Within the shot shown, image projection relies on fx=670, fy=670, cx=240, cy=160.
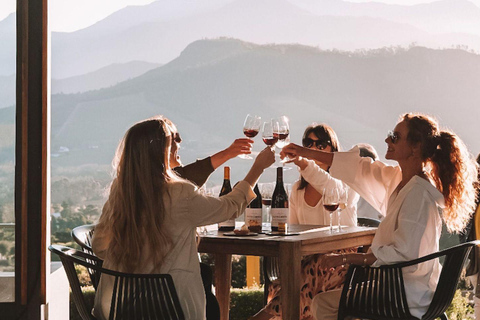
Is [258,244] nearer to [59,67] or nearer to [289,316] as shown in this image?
[289,316]

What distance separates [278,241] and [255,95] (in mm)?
6249

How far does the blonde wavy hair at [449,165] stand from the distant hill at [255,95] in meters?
5.31

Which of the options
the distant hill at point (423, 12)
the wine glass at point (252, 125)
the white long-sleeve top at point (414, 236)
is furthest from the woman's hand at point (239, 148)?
the distant hill at point (423, 12)

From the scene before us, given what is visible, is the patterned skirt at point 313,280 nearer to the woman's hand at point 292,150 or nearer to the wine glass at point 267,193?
the wine glass at point 267,193

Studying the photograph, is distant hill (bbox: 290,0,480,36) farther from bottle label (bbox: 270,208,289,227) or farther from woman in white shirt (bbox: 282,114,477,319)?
bottle label (bbox: 270,208,289,227)

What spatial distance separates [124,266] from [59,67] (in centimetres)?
698

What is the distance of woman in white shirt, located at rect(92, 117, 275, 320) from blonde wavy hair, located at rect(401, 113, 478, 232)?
0.99 metres

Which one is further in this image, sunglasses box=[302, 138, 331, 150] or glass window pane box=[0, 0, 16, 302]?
sunglasses box=[302, 138, 331, 150]

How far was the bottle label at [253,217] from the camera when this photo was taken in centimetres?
321

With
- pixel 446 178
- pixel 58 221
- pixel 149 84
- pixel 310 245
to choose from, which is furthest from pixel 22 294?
pixel 149 84

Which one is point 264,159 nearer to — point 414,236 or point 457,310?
point 414,236

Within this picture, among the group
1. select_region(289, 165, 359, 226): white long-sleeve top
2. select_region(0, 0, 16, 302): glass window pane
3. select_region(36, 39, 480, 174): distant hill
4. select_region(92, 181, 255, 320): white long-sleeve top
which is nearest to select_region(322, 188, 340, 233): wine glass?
select_region(289, 165, 359, 226): white long-sleeve top

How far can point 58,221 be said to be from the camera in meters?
8.06

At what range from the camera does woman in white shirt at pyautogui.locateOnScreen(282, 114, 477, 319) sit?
277cm
